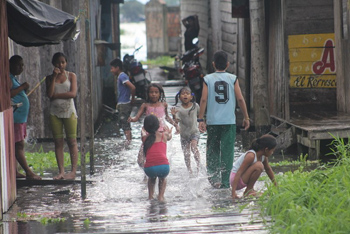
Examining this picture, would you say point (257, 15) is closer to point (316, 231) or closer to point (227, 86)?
point (227, 86)

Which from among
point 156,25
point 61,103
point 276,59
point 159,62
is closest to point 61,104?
point 61,103

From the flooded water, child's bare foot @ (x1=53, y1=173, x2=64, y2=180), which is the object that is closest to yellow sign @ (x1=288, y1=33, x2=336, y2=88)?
the flooded water

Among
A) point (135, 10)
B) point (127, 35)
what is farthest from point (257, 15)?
point (135, 10)

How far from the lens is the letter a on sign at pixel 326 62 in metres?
13.8

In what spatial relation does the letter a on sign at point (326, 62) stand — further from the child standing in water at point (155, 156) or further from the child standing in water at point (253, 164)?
the child standing in water at point (155, 156)

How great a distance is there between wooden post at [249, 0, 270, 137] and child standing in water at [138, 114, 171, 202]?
132 inches

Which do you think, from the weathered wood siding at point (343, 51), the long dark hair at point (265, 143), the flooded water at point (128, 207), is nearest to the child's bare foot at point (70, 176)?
the flooded water at point (128, 207)

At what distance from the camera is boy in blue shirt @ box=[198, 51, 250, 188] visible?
876 centimetres

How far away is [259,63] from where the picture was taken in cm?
1104

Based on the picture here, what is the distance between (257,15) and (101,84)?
757cm

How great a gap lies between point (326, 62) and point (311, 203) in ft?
25.1

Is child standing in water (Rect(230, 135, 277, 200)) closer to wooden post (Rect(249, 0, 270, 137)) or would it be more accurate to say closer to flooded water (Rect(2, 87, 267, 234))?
flooded water (Rect(2, 87, 267, 234))

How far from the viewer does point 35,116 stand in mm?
12891

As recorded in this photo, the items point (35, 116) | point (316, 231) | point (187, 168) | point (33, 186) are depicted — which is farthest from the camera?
point (35, 116)
